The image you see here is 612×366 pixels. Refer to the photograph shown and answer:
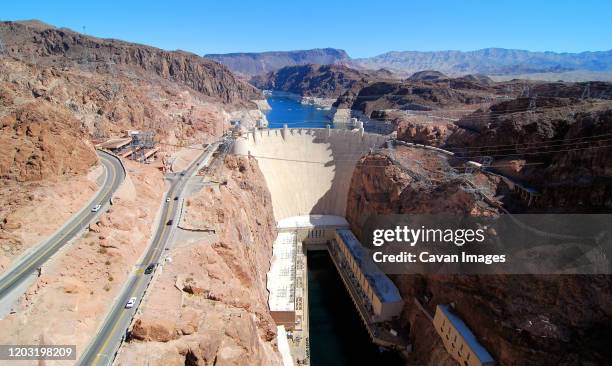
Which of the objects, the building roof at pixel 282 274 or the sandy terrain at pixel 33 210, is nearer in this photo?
the sandy terrain at pixel 33 210

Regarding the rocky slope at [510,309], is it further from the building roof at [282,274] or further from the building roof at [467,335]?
the building roof at [282,274]

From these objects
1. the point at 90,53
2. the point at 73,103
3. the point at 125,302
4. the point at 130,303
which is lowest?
the point at 125,302

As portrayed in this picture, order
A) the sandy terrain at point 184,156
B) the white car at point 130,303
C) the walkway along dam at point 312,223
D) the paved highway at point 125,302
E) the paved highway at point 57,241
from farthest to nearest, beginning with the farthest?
the sandy terrain at point 184,156 < the walkway along dam at point 312,223 < the white car at point 130,303 < the paved highway at point 57,241 < the paved highway at point 125,302

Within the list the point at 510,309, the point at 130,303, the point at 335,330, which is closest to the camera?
the point at 130,303

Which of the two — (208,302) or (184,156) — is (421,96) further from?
(208,302)

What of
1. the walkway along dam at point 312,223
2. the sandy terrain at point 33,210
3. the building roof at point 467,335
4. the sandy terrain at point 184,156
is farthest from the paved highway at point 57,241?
the building roof at point 467,335

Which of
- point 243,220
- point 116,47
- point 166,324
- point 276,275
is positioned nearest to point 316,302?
point 276,275

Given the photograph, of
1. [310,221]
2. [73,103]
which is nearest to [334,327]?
[310,221]

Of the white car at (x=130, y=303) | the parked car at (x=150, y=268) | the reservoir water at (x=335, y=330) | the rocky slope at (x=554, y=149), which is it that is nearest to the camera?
the white car at (x=130, y=303)
